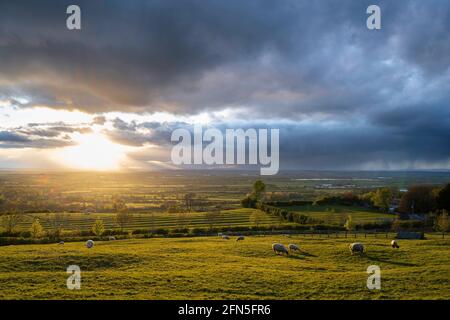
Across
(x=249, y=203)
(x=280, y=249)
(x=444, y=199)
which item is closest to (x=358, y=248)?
(x=280, y=249)

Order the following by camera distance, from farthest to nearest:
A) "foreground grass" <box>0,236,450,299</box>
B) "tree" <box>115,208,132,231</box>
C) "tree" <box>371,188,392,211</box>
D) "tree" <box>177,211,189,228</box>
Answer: "tree" <box>371,188,392,211</box> → "tree" <box>177,211,189,228</box> → "tree" <box>115,208,132,231</box> → "foreground grass" <box>0,236,450,299</box>

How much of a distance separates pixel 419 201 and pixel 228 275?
98.9 metres

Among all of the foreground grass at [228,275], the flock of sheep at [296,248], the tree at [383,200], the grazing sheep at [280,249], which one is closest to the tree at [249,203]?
the tree at [383,200]

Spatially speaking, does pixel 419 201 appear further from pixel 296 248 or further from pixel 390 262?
pixel 390 262

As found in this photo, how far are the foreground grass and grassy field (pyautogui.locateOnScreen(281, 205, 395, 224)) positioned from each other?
1901 inches

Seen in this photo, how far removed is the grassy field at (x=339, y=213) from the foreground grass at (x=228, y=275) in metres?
48.3

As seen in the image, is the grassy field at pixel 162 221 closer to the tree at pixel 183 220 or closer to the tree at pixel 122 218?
the tree at pixel 183 220

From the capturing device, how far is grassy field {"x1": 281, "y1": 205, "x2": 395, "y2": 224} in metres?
84.2

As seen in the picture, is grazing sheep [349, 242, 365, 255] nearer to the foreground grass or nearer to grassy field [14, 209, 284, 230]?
the foreground grass

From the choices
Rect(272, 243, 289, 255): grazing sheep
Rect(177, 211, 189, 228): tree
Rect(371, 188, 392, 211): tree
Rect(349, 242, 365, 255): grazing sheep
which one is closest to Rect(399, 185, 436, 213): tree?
Rect(371, 188, 392, 211): tree
